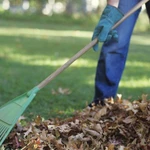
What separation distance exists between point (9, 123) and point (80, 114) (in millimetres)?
723

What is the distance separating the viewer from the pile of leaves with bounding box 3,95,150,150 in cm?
317

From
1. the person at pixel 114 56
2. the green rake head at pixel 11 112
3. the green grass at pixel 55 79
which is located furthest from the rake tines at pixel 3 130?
the green grass at pixel 55 79

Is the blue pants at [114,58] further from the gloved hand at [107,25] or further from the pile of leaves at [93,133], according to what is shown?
the pile of leaves at [93,133]

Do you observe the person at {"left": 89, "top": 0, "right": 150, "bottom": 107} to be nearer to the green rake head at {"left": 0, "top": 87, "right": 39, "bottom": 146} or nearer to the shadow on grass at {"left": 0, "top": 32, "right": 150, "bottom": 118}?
the shadow on grass at {"left": 0, "top": 32, "right": 150, "bottom": 118}

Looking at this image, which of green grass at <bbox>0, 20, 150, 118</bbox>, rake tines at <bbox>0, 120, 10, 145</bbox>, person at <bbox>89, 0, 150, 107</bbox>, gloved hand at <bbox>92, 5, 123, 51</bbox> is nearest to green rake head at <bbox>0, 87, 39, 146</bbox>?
rake tines at <bbox>0, 120, 10, 145</bbox>

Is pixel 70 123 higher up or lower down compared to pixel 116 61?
lower down

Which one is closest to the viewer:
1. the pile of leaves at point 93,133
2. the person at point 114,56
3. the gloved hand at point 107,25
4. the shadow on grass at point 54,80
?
the pile of leaves at point 93,133

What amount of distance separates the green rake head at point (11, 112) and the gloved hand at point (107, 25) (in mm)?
587

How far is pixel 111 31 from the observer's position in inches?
142

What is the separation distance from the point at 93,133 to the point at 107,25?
74 cm

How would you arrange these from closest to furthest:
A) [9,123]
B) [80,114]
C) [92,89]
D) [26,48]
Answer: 1. [9,123]
2. [80,114]
3. [92,89]
4. [26,48]

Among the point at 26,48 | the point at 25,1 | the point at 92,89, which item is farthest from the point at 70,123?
the point at 25,1

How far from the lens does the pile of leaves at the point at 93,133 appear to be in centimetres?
317

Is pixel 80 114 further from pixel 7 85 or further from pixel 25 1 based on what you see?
pixel 25 1
